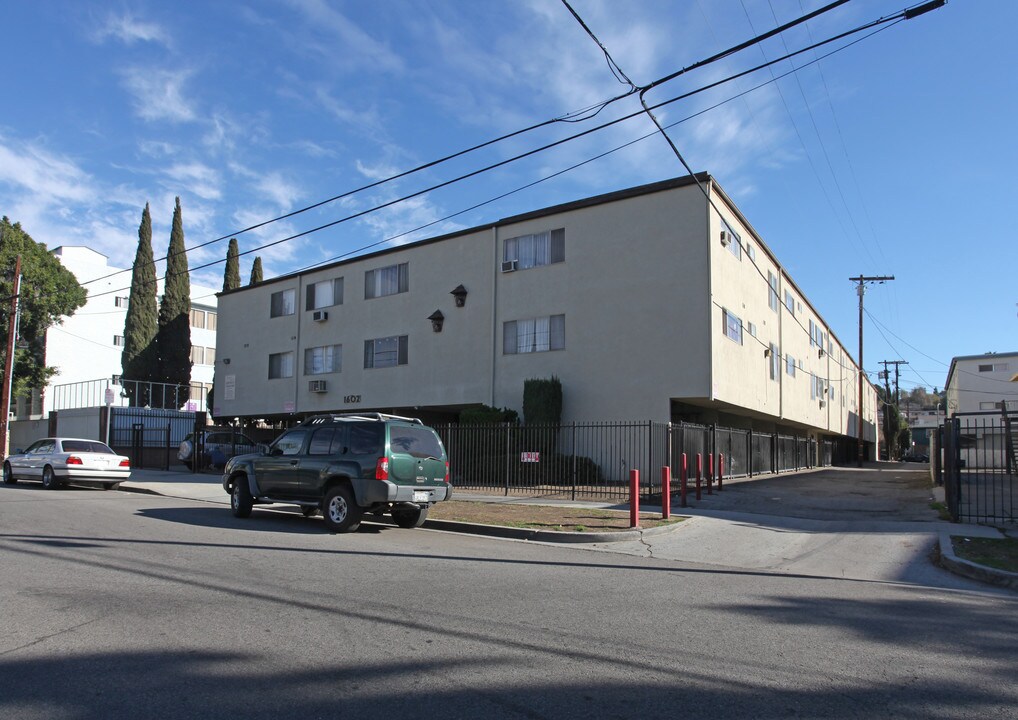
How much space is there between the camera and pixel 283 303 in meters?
34.0

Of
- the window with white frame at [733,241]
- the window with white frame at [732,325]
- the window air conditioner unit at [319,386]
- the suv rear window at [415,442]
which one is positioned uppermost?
the window with white frame at [733,241]

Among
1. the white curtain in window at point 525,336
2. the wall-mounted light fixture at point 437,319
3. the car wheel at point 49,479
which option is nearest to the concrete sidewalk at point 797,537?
the car wheel at point 49,479

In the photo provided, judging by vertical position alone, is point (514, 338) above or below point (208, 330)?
below

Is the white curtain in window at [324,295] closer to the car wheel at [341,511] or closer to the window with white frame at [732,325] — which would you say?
the window with white frame at [732,325]

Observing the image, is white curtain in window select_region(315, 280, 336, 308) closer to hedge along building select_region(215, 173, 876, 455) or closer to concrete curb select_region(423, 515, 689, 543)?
hedge along building select_region(215, 173, 876, 455)

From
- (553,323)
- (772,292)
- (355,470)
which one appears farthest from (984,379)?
(355,470)

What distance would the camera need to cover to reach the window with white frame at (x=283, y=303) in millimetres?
33500

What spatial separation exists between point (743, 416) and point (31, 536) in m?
26.4

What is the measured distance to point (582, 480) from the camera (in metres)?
21.6

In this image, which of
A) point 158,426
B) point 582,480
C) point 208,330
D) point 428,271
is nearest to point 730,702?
point 582,480

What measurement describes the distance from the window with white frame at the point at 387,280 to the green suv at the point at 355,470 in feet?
55.3

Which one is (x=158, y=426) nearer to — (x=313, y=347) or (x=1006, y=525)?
(x=313, y=347)

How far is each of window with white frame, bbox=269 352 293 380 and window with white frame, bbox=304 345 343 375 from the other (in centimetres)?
108

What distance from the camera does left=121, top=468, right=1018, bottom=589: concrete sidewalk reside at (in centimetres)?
988
